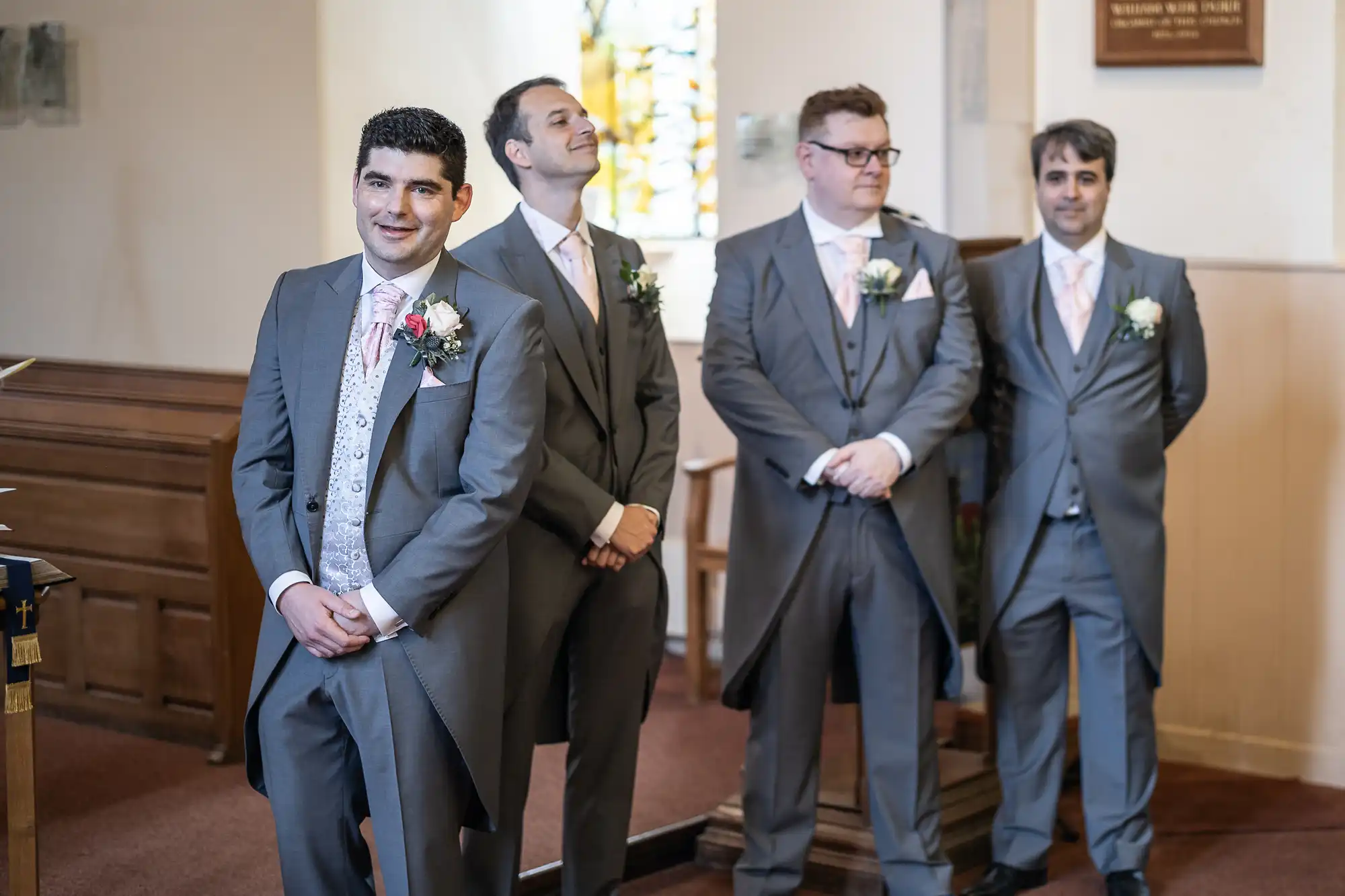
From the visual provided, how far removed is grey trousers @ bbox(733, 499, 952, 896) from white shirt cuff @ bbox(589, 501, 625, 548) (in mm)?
640

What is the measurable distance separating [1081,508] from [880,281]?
764 mm

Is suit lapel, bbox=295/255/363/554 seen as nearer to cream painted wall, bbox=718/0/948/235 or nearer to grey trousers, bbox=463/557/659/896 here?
grey trousers, bbox=463/557/659/896

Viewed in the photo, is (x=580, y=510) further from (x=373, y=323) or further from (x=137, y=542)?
(x=137, y=542)

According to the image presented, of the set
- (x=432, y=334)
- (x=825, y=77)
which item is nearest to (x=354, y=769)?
(x=432, y=334)

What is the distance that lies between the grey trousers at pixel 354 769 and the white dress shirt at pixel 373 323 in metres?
0.06

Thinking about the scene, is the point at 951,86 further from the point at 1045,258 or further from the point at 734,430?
the point at 734,430

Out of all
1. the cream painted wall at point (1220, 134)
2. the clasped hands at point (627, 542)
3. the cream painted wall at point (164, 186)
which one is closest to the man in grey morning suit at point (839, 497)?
the clasped hands at point (627, 542)

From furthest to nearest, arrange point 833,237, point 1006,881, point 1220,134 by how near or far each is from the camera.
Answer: point 1220,134 → point 1006,881 → point 833,237

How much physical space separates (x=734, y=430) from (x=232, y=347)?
2.27 metres

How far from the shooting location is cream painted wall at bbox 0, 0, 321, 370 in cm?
509

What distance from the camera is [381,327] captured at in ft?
8.66

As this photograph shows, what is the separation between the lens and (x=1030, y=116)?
514 centimetres

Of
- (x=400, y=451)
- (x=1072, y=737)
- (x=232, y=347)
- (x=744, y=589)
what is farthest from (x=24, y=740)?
(x=1072, y=737)

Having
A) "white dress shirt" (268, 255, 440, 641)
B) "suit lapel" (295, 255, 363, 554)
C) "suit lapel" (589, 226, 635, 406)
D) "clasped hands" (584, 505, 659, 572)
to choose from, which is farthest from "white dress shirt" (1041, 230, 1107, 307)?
"suit lapel" (295, 255, 363, 554)
